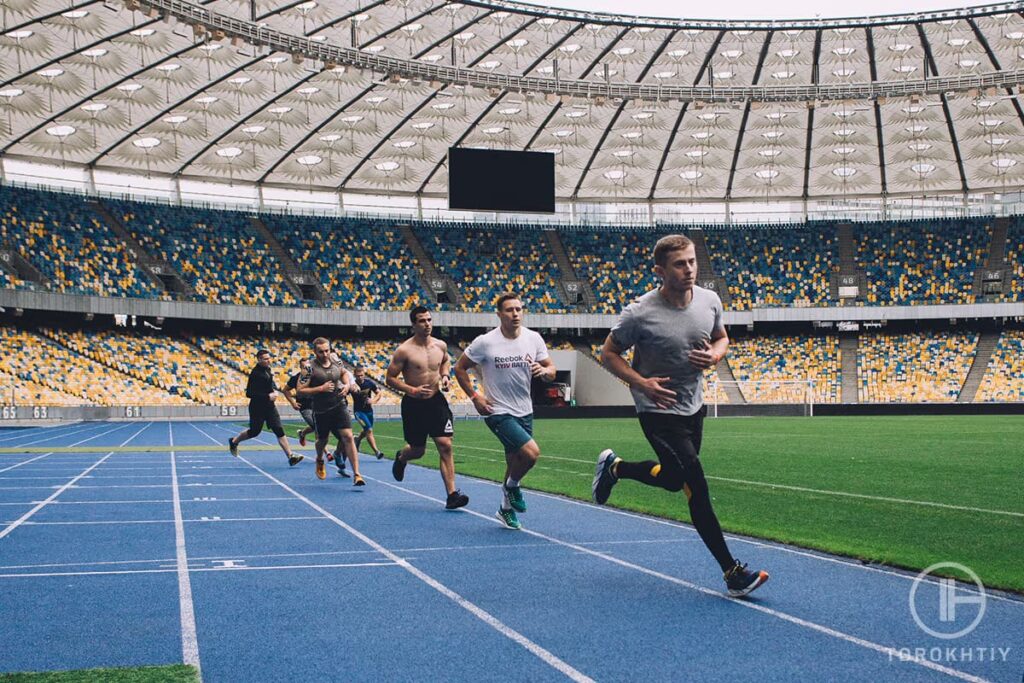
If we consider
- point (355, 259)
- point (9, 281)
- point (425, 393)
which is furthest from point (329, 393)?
point (355, 259)

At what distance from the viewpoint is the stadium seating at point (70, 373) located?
44.5 metres

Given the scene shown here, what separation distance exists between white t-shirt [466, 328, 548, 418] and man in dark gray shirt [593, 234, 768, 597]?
2948 millimetres

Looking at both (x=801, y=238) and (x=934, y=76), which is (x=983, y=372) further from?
(x=934, y=76)

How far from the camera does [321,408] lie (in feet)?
47.0

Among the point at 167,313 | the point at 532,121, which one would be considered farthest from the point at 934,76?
the point at 167,313

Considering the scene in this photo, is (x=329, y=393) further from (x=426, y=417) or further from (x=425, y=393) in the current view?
(x=425, y=393)

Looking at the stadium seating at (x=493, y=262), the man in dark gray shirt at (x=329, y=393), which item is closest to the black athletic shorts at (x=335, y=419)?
the man in dark gray shirt at (x=329, y=393)

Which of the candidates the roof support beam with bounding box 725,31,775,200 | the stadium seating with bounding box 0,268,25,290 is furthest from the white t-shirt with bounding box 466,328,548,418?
the stadium seating with bounding box 0,268,25,290

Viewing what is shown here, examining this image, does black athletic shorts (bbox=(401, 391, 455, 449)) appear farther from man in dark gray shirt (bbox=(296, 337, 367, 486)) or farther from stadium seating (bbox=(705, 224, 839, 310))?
stadium seating (bbox=(705, 224, 839, 310))

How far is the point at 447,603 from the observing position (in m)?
6.07

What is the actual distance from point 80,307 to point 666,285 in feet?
159

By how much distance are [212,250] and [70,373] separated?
1342 cm

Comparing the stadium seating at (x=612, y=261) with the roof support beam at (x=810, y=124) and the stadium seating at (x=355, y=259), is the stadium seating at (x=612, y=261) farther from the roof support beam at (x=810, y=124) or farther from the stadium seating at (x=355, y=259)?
the stadium seating at (x=355, y=259)

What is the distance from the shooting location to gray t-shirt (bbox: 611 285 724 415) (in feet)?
20.2
